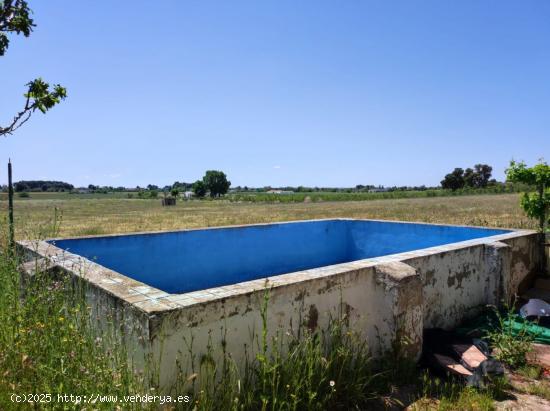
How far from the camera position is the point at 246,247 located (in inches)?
299

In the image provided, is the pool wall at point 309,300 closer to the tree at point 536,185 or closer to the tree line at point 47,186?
the tree at point 536,185

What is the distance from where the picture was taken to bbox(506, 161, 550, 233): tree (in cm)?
706

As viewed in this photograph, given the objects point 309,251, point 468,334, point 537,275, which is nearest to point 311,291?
point 468,334

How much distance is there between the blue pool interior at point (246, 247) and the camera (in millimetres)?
6199

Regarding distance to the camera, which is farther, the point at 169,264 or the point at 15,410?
the point at 169,264

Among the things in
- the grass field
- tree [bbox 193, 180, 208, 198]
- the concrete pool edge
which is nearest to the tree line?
tree [bbox 193, 180, 208, 198]

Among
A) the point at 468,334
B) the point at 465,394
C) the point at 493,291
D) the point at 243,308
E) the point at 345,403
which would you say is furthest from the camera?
the point at 493,291

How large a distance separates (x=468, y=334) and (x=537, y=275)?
124 inches

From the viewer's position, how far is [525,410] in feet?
10.9

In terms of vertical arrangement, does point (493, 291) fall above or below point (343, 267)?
below

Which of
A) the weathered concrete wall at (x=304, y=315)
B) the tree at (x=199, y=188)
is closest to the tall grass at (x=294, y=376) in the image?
the weathered concrete wall at (x=304, y=315)

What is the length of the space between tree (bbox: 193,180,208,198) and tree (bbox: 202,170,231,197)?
4.49ft

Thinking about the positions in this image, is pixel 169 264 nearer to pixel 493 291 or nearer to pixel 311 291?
pixel 311 291

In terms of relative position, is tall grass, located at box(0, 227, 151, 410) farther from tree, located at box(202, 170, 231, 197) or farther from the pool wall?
tree, located at box(202, 170, 231, 197)
